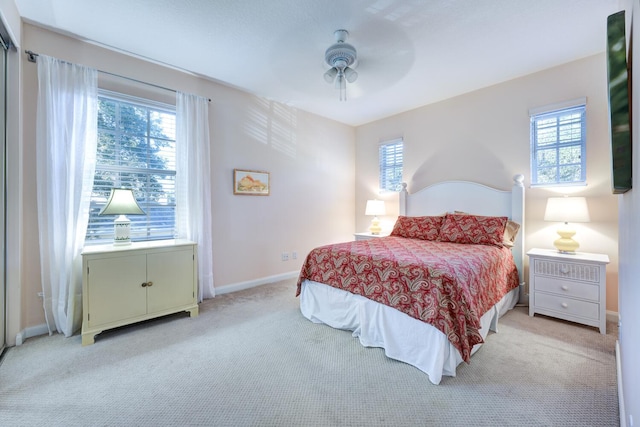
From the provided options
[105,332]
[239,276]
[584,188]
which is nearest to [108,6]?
[105,332]

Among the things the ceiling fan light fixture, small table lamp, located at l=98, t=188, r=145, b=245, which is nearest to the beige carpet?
small table lamp, located at l=98, t=188, r=145, b=245

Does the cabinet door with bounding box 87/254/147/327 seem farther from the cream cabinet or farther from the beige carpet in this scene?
the beige carpet

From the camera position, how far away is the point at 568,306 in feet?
8.49

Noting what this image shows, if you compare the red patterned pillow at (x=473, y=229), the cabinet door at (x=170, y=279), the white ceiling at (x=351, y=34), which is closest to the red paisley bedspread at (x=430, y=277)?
the red patterned pillow at (x=473, y=229)

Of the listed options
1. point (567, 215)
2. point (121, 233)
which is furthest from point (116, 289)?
point (567, 215)

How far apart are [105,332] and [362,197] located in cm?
409

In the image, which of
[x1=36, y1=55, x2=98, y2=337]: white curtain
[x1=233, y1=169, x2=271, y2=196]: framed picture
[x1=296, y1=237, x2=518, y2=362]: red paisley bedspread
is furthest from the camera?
[x1=233, y1=169, x2=271, y2=196]: framed picture

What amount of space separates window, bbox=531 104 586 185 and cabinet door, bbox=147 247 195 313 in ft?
13.0

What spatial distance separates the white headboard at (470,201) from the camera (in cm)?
320

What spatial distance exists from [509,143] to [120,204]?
14.1 feet

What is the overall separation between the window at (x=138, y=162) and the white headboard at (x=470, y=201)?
128 inches

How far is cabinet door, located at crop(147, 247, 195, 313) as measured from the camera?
8.52 ft

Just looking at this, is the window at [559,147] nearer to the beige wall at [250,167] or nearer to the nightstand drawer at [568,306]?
the nightstand drawer at [568,306]

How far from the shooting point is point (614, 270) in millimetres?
2697
